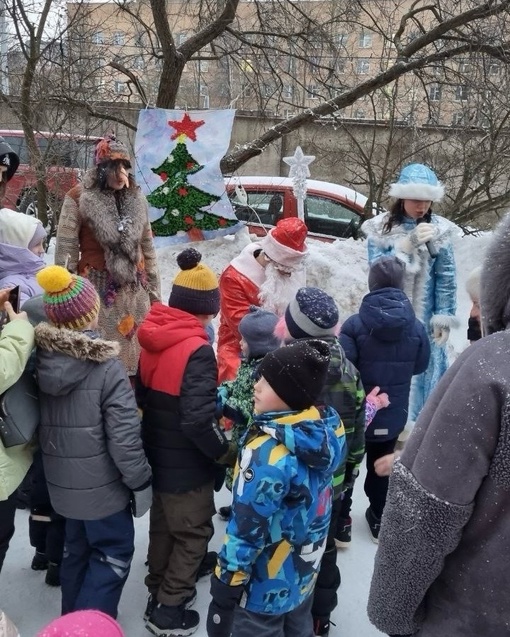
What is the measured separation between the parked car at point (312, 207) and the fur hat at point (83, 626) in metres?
6.66

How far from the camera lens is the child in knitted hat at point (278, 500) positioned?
68.2 inches

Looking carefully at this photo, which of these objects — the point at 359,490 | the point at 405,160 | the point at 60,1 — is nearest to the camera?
the point at 359,490

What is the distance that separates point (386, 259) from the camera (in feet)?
9.53

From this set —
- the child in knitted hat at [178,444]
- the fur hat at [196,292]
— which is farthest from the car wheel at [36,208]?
the child in knitted hat at [178,444]

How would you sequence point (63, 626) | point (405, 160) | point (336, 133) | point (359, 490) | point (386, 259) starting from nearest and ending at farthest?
point (63, 626) → point (386, 259) → point (359, 490) → point (405, 160) → point (336, 133)

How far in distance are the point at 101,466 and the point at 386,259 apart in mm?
1725

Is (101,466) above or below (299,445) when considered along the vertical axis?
below

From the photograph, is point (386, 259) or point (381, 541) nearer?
point (381, 541)

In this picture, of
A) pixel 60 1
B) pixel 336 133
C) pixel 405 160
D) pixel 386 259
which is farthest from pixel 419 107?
pixel 386 259

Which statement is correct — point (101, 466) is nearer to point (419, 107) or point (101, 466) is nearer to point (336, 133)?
point (419, 107)

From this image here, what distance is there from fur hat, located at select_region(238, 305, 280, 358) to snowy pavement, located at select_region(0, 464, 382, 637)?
119 centimetres

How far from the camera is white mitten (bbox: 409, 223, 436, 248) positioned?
3439 mm

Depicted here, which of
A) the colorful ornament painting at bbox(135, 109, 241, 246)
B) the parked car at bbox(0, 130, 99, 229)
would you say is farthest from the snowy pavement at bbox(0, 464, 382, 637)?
the parked car at bbox(0, 130, 99, 229)

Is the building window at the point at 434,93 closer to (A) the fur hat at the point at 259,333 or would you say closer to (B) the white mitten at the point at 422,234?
(B) the white mitten at the point at 422,234
